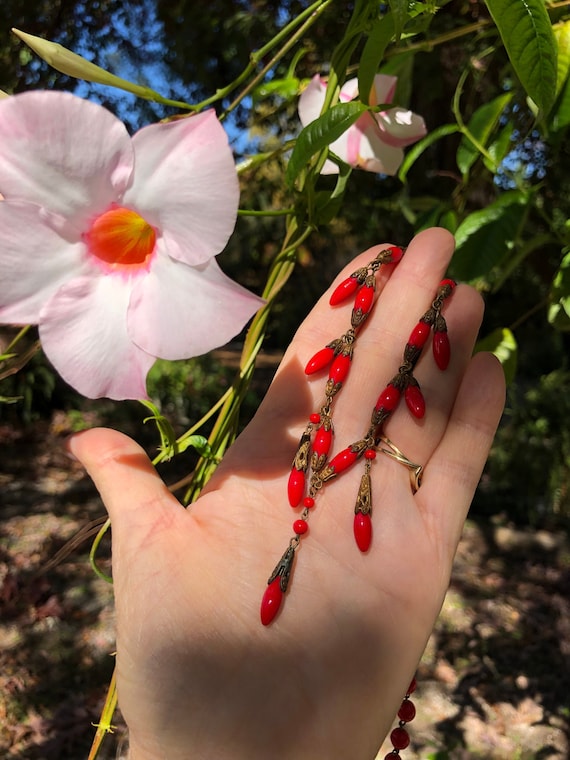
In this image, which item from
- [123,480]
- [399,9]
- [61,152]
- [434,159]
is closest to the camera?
[61,152]

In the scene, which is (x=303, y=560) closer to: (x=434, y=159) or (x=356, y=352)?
(x=356, y=352)

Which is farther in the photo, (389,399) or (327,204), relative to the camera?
(389,399)

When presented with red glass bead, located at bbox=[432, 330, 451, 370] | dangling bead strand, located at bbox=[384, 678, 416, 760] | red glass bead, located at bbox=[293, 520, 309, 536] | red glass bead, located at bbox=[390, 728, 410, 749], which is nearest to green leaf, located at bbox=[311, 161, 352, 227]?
red glass bead, located at bbox=[432, 330, 451, 370]

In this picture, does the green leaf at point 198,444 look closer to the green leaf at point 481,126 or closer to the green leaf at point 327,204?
the green leaf at point 327,204

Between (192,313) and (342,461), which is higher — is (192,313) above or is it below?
above

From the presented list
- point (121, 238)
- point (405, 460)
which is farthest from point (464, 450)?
point (121, 238)

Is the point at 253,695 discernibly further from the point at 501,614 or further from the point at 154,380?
the point at 154,380

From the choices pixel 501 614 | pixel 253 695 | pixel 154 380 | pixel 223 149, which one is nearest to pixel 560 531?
pixel 501 614

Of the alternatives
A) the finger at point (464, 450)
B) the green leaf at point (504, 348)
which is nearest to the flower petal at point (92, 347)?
the finger at point (464, 450)

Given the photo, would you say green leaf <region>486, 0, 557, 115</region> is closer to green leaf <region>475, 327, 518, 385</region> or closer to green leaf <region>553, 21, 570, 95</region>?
green leaf <region>553, 21, 570, 95</region>
